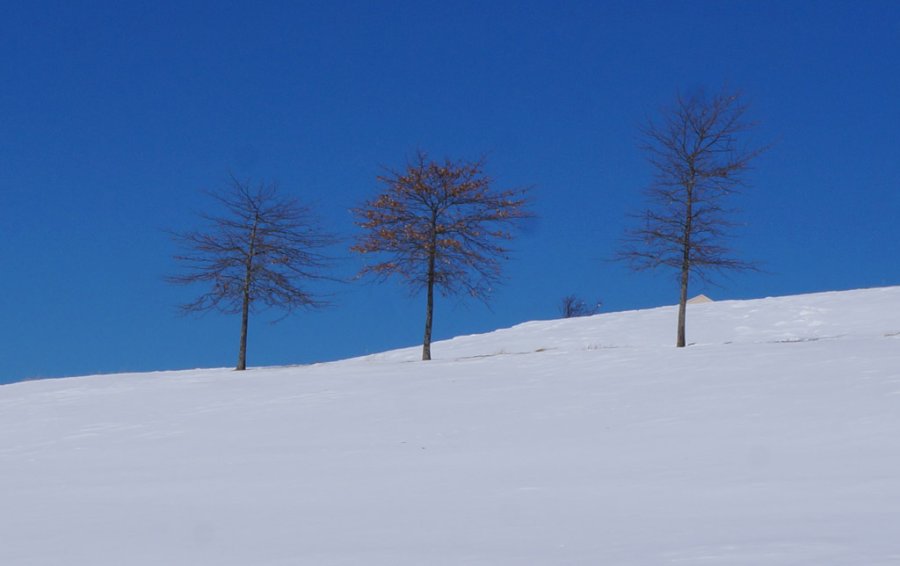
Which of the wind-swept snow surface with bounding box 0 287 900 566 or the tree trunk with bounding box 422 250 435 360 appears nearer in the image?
the wind-swept snow surface with bounding box 0 287 900 566

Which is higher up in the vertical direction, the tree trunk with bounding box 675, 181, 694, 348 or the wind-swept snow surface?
the tree trunk with bounding box 675, 181, 694, 348

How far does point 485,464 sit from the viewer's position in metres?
11.3

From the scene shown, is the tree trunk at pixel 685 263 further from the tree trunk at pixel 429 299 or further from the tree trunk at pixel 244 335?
the tree trunk at pixel 244 335

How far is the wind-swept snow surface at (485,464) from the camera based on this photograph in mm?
7469

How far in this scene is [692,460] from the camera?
10.6 meters

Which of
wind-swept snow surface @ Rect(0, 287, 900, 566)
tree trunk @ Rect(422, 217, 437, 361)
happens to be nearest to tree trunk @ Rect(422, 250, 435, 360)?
tree trunk @ Rect(422, 217, 437, 361)

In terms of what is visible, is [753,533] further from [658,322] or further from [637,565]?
[658,322]

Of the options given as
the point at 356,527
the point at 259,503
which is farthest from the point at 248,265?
the point at 356,527

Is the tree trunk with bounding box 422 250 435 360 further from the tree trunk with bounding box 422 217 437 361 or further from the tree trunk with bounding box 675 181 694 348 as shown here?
the tree trunk with bounding box 675 181 694 348

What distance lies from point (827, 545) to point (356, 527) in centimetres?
415

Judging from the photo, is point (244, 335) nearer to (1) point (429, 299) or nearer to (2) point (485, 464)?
(1) point (429, 299)

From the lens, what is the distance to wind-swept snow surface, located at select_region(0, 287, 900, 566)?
7.47m

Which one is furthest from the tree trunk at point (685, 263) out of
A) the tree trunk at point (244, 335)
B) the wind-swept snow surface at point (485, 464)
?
the tree trunk at point (244, 335)

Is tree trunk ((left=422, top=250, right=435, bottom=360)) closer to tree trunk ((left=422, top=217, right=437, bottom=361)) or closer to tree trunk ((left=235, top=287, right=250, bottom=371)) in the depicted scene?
tree trunk ((left=422, top=217, right=437, bottom=361))
